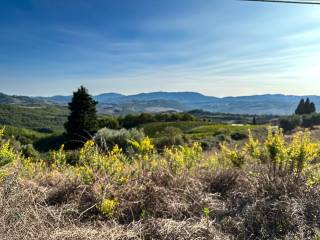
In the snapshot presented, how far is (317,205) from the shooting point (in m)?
3.80

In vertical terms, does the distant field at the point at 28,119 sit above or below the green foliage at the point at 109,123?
below

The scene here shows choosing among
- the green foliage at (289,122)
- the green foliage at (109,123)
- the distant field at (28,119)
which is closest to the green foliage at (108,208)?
the green foliage at (289,122)

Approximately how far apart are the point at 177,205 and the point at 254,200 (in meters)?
0.83

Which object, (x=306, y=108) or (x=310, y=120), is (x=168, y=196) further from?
(x=306, y=108)

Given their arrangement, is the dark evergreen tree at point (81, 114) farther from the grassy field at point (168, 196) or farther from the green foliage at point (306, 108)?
the green foliage at point (306, 108)

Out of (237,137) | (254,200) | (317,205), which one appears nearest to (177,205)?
(254,200)

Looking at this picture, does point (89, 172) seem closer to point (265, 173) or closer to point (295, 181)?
point (265, 173)

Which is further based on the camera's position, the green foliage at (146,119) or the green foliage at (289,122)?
the green foliage at (146,119)

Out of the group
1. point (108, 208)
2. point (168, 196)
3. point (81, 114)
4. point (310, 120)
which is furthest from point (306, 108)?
point (108, 208)

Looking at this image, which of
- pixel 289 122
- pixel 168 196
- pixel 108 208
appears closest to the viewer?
pixel 108 208

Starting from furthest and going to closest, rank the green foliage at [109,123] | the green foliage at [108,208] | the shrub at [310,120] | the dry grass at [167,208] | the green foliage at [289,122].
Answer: the green foliage at [109,123] < the shrub at [310,120] < the green foliage at [289,122] < the green foliage at [108,208] < the dry grass at [167,208]

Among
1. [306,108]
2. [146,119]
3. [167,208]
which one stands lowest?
[146,119]

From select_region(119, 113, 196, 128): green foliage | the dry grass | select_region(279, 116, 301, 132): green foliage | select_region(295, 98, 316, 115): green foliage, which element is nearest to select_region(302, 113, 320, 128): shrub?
→ select_region(279, 116, 301, 132): green foliage

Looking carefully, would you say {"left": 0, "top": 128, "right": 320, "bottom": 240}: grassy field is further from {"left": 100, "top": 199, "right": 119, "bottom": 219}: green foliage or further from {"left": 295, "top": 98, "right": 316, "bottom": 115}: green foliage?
{"left": 295, "top": 98, "right": 316, "bottom": 115}: green foliage
